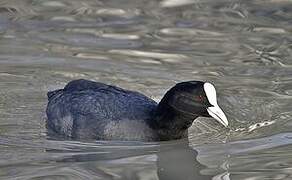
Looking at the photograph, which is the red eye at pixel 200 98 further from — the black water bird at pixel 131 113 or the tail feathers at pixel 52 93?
the tail feathers at pixel 52 93

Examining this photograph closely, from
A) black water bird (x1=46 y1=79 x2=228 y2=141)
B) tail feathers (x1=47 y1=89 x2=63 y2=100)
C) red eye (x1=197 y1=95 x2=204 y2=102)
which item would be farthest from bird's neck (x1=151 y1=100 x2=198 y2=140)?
tail feathers (x1=47 y1=89 x2=63 y2=100)

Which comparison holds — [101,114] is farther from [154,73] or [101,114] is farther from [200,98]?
[154,73]

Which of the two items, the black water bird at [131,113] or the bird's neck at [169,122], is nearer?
the black water bird at [131,113]

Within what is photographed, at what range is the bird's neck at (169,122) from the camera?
7.23m

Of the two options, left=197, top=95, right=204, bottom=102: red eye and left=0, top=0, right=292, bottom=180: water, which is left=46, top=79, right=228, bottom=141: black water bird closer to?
left=197, top=95, right=204, bottom=102: red eye

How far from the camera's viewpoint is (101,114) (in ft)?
24.3

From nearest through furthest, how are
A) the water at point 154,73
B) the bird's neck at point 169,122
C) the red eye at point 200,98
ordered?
1. the water at point 154,73
2. the red eye at point 200,98
3. the bird's neck at point 169,122

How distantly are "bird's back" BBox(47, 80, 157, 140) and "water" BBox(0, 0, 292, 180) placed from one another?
0.37 feet

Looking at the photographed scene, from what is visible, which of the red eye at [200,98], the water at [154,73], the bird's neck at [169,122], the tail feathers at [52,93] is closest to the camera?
the water at [154,73]

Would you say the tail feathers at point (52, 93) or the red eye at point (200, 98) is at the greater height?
the red eye at point (200, 98)

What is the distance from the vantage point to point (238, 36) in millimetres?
10898

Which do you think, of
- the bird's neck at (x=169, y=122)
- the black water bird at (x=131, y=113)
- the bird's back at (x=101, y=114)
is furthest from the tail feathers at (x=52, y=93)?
the bird's neck at (x=169, y=122)

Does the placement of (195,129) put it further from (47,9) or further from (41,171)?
(47,9)

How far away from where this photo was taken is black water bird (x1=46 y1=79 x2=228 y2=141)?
707 cm
